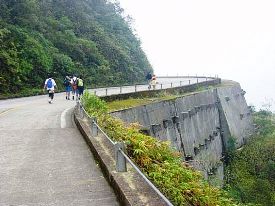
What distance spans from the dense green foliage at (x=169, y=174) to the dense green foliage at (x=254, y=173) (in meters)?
16.3

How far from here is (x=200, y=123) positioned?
28.8m

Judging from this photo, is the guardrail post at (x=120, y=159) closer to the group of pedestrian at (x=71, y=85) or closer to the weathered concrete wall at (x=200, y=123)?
A: the weathered concrete wall at (x=200, y=123)

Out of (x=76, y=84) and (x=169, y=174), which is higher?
(x=76, y=84)

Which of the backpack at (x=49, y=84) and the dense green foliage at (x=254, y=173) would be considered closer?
the backpack at (x=49, y=84)

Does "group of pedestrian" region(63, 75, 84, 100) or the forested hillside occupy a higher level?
the forested hillside

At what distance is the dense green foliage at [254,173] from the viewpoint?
1057 inches

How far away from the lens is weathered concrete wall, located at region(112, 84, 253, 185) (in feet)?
68.0

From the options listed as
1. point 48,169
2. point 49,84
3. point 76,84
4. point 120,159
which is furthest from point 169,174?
point 76,84

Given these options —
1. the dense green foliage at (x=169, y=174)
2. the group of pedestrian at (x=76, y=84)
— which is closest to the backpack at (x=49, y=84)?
the group of pedestrian at (x=76, y=84)

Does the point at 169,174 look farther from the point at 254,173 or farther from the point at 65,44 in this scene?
the point at 65,44

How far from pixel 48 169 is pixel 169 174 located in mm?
2747

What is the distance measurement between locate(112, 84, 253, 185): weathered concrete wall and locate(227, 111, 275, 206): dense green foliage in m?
1.18

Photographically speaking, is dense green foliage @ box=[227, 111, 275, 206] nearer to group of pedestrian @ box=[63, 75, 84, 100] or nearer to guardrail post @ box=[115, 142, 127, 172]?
group of pedestrian @ box=[63, 75, 84, 100]

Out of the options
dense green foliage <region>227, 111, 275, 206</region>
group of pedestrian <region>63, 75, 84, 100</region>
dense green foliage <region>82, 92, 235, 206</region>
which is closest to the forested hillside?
group of pedestrian <region>63, 75, 84, 100</region>
